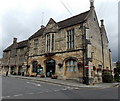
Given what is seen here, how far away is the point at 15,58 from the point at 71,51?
69.8 ft

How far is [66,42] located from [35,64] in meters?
9.02

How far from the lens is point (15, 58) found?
36.1 m

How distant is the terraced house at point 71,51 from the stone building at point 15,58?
20.5ft

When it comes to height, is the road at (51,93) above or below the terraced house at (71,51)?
below

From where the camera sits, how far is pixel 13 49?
38.1m

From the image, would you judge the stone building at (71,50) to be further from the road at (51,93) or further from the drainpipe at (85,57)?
the road at (51,93)

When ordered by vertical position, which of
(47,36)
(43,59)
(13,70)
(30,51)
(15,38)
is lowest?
(13,70)

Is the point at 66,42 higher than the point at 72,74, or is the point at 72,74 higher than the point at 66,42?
the point at 66,42

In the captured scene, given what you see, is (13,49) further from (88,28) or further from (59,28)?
(88,28)

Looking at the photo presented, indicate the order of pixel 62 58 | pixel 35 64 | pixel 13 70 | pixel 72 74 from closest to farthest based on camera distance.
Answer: pixel 72 74 < pixel 62 58 < pixel 35 64 < pixel 13 70

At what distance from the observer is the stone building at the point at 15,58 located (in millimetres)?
33219

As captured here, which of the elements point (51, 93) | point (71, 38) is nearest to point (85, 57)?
point (71, 38)

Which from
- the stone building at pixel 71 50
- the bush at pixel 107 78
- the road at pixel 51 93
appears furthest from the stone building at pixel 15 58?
the road at pixel 51 93

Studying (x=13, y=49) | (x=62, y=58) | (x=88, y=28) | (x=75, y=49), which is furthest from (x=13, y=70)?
(x=88, y=28)
